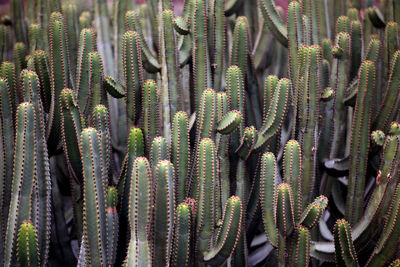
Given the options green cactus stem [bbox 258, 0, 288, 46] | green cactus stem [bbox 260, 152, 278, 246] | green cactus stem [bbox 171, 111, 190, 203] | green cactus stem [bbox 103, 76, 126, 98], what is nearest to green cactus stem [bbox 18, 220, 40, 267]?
green cactus stem [bbox 171, 111, 190, 203]

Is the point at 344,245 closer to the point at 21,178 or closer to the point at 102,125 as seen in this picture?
the point at 102,125

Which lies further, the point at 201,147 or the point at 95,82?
the point at 95,82

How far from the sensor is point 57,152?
108 inches

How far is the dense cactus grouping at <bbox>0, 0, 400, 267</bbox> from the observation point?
2.14 metres

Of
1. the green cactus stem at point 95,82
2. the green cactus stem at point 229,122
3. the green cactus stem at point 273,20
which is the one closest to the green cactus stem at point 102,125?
the green cactus stem at point 95,82

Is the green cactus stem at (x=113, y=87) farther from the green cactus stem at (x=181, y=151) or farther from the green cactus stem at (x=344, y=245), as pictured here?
the green cactus stem at (x=344, y=245)

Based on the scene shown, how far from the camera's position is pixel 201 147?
2.18 meters

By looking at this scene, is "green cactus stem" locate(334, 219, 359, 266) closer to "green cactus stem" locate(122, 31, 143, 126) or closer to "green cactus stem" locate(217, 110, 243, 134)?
"green cactus stem" locate(217, 110, 243, 134)

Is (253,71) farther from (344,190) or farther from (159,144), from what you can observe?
(159,144)

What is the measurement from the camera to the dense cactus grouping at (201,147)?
2.14 metres

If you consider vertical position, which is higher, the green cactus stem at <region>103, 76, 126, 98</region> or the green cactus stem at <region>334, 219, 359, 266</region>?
the green cactus stem at <region>103, 76, 126, 98</region>

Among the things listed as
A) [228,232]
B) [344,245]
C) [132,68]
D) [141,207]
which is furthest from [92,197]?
[344,245]

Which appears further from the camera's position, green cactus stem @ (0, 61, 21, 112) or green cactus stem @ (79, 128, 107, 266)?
green cactus stem @ (0, 61, 21, 112)

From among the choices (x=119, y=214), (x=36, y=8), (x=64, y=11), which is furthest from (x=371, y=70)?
(x=36, y=8)
